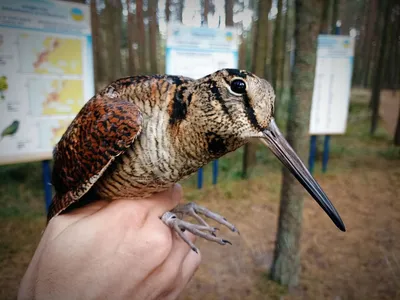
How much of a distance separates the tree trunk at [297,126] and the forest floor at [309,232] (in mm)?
214

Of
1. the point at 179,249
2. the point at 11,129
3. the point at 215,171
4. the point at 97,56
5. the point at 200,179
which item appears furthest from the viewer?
the point at 215,171

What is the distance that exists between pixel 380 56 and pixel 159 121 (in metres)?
3.23

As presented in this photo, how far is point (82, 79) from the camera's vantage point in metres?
2.55

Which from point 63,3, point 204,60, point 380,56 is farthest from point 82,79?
Answer: point 380,56

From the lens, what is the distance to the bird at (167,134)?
114 centimetres

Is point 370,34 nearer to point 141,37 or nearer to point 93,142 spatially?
point 141,37

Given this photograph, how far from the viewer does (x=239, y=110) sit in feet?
3.72

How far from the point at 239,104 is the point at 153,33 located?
9.50 ft

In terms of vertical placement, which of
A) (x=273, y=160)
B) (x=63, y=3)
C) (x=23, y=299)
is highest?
(x=63, y=3)

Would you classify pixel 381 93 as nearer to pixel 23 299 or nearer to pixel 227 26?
pixel 227 26

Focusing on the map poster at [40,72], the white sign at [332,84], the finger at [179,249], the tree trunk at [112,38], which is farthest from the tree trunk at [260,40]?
the finger at [179,249]

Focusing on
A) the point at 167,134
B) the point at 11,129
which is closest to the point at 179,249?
the point at 167,134

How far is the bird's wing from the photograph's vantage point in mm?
1211

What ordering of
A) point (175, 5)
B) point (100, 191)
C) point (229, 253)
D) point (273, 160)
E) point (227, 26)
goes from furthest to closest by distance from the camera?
point (273, 160), point (227, 26), point (229, 253), point (175, 5), point (100, 191)
